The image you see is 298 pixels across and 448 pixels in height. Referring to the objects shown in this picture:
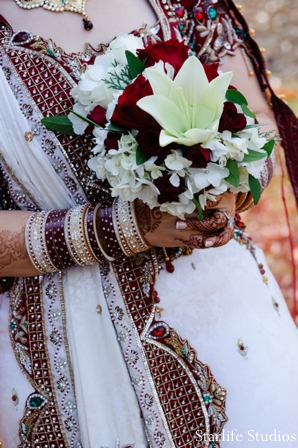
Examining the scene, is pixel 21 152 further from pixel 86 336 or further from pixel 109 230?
pixel 86 336

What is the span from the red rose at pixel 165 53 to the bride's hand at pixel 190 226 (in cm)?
27

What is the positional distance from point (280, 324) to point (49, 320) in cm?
55

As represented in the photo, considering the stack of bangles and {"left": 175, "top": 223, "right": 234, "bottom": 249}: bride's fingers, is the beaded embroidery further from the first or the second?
{"left": 175, "top": 223, "right": 234, "bottom": 249}: bride's fingers

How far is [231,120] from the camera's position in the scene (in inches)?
39.1

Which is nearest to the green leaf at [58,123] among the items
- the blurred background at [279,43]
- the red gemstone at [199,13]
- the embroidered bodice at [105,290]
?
the embroidered bodice at [105,290]

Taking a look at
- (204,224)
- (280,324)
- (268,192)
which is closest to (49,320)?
(204,224)

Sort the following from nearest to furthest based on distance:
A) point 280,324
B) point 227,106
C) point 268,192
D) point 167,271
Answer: point 227,106 → point 167,271 → point 280,324 → point 268,192

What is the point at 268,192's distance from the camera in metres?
4.09

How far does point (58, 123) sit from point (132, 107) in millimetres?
228

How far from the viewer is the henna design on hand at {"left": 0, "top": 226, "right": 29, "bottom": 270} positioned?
1.18 metres

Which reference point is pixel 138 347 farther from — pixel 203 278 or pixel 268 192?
pixel 268 192

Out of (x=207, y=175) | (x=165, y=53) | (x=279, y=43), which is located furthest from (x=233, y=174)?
(x=279, y=43)

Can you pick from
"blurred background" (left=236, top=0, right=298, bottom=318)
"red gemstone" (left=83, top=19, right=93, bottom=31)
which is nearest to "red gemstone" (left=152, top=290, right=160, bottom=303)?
Answer: "red gemstone" (left=83, top=19, right=93, bottom=31)

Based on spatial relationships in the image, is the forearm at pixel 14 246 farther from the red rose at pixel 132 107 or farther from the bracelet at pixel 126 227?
the red rose at pixel 132 107
